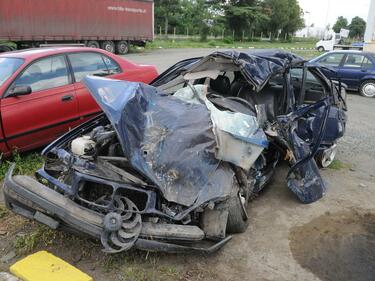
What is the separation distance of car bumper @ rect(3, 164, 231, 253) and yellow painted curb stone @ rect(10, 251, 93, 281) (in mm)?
384

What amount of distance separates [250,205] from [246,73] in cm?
155

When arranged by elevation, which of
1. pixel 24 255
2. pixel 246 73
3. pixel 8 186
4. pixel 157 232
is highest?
pixel 246 73

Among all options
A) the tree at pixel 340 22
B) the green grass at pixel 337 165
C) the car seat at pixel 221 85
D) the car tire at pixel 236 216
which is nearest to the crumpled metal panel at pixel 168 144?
the car tire at pixel 236 216

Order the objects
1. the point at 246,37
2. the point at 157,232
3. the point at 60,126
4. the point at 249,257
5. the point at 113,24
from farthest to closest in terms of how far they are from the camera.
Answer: the point at 246,37 < the point at 113,24 < the point at 60,126 < the point at 249,257 < the point at 157,232

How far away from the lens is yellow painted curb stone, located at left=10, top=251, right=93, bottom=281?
3.35 m

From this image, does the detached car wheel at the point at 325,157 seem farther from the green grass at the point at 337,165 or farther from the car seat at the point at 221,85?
the car seat at the point at 221,85

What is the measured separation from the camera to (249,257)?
3.75 m

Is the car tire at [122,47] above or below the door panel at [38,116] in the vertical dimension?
below

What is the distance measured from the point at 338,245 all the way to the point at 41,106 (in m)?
4.14

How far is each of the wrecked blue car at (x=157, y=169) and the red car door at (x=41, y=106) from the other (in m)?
1.47

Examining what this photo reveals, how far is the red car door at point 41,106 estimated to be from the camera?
5.28 m

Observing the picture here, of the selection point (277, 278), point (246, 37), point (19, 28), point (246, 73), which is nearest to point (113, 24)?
→ point (19, 28)

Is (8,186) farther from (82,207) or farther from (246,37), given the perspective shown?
(246,37)

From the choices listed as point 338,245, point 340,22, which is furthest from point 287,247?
point 340,22
